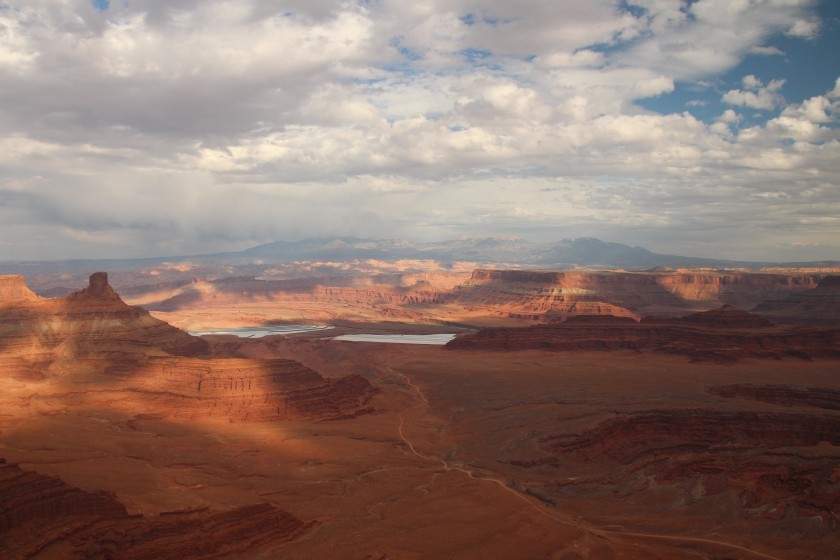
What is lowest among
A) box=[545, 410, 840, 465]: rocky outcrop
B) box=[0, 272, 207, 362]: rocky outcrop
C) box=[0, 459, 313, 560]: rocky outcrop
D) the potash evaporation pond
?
the potash evaporation pond

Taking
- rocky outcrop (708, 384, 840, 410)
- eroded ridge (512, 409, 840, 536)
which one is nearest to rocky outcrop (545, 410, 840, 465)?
eroded ridge (512, 409, 840, 536)

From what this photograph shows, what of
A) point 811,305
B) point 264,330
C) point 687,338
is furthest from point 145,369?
point 811,305

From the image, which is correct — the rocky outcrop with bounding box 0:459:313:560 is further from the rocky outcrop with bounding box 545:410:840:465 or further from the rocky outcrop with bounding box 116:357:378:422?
the rocky outcrop with bounding box 116:357:378:422

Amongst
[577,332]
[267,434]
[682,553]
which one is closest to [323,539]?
[682,553]

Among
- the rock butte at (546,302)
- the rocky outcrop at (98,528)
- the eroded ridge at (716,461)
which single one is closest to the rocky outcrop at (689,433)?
the eroded ridge at (716,461)

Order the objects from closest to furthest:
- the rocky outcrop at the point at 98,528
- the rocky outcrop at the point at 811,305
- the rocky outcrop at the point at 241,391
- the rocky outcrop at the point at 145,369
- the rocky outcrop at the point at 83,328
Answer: the rocky outcrop at the point at 98,528, the rocky outcrop at the point at 241,391, the rocky outcrop at the point at 145,369, the rocky outcrop at the point at 83,328, the rocky outcrop at the point at 811,305

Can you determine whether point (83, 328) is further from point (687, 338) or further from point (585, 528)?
point (687, 338)

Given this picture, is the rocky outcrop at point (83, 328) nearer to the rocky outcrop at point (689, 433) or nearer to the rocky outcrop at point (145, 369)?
the rocky outcrop at point (145, 369)
